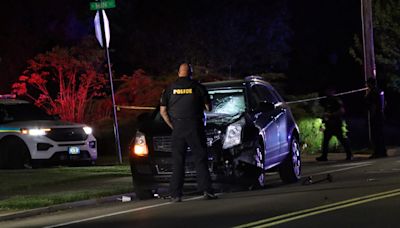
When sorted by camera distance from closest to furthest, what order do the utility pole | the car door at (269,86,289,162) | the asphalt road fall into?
the asphalt road, the car door at (269,86,289,162), the utility pole

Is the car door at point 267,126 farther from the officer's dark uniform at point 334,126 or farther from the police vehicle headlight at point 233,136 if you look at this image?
the officer's dark uniform at point 334,126

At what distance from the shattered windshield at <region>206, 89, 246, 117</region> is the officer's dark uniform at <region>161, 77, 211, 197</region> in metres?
1.73

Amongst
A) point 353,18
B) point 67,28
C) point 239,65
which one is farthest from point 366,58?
point 353,18

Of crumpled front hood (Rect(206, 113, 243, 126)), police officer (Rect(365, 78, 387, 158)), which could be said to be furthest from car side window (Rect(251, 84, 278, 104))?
police officer (Rect(365, 78, 387, 158))

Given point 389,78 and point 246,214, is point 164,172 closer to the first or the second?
point 246,214

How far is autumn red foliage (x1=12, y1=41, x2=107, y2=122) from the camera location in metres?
22.9

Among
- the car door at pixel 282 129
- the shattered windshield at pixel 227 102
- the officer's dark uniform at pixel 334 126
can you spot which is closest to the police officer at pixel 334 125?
the officer's dark uniform at pixel 334 126

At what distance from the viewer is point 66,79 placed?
2359 centimetres

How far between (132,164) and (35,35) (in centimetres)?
1610

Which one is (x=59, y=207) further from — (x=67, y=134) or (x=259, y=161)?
(x=67, y=134)

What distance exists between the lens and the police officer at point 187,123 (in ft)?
35.2

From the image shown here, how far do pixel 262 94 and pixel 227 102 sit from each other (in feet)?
2.74

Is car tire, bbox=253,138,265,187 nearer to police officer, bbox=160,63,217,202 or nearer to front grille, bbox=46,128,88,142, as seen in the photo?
police officer, bbox=160,63,217,202

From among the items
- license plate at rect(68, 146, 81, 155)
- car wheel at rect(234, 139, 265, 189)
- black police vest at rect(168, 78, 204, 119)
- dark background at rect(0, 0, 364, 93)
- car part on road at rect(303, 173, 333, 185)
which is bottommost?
car part on road at rect(303, 173, 333, 185)
